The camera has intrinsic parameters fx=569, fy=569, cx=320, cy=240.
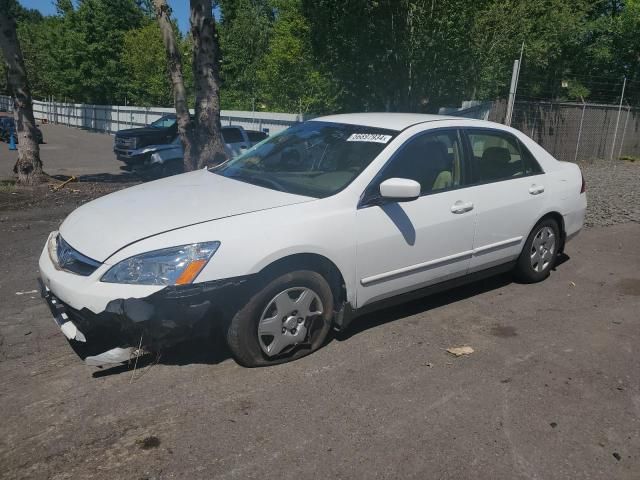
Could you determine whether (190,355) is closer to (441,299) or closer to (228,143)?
(441,299)

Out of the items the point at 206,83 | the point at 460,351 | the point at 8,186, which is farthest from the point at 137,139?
the point at 460,351

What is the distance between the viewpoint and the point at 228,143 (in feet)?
47.8

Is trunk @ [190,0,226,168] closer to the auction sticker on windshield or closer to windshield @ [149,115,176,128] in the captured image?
the auction sticker on windshield

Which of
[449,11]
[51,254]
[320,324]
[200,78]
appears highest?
[449,11]

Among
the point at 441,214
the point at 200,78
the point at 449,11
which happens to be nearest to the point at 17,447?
the point at 441,214

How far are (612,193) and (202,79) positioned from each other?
811cm

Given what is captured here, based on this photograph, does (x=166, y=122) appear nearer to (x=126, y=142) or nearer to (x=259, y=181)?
(x=126, y=142)

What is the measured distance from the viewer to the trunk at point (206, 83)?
401 inches

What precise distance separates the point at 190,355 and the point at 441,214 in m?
2.16

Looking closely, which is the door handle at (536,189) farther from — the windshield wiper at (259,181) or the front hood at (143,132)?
the front hood at (143,132)

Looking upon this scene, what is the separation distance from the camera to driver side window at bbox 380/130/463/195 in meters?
4.31

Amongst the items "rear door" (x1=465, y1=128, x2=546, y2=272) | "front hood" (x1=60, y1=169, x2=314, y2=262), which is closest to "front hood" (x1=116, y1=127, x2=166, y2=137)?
"front hood" (x1=60, y1=169, x2=314, y2=262)

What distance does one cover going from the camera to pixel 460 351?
13.7 feet

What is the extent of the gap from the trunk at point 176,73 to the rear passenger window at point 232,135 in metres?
2.57
